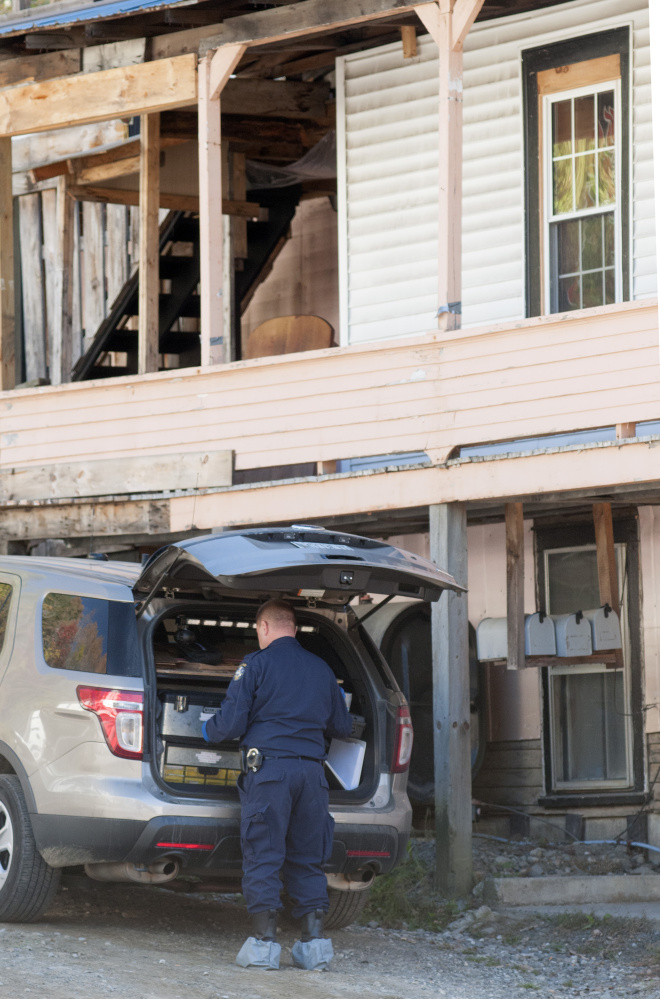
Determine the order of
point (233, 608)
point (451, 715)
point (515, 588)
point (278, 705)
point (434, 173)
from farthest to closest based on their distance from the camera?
1. point (434, 173)
2. point (515, 588)
3. point (451, 715)
4. point (233, 608)
5. point (278, 705)

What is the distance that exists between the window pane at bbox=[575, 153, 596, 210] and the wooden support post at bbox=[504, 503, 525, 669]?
97.6 inches

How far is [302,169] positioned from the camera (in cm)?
1318

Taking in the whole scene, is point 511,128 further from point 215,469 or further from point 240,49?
point 215,469

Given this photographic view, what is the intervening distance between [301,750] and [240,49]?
6231mm

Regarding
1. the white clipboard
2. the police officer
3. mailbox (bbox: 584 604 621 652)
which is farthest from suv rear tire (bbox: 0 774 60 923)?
mailbox (bbox: 584 604 621 652)

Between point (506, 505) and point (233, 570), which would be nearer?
point (233, 570)

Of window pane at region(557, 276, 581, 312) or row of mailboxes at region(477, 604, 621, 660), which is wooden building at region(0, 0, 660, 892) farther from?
row of mailboxes at region(477, 604, 621, 660)

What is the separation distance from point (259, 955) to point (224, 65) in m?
6.95

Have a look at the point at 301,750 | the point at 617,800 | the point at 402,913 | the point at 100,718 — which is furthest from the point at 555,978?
the point at 617,800

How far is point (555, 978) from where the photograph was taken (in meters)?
7.04

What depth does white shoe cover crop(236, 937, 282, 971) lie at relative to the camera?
6055mm

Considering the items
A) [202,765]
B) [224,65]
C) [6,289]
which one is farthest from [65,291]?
[202,765]

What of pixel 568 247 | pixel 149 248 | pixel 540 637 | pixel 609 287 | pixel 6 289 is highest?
pixel 149 248

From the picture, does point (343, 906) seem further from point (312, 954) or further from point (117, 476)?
point (117, 476)
